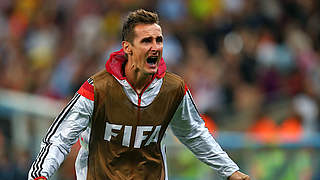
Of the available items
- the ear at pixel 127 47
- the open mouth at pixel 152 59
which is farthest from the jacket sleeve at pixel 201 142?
the ear at pixel 127 47

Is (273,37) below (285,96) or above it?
above

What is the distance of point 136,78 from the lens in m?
5.52

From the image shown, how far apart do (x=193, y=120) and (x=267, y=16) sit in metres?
6.99

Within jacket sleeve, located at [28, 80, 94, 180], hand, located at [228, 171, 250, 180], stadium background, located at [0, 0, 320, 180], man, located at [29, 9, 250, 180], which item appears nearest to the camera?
jacket sleeve, located at [28, 80, 94, 180]

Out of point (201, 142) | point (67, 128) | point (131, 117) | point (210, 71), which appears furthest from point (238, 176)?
point (210, 71)

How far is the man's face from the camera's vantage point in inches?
211

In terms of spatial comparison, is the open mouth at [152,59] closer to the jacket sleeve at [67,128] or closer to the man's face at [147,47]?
the man's face at [147,47]

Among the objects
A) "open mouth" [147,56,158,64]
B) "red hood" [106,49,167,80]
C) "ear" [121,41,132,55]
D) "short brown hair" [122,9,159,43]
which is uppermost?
"short brown hair" [122,9,159,43]

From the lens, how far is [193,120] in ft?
18.9

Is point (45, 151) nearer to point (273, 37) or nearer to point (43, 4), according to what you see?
point (273, 37)

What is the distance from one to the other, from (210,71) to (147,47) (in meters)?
6.34

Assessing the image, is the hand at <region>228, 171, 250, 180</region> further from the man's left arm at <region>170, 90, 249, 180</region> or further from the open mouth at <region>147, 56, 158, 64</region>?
the open mouth at <region>147, 56, 158, 64</region>

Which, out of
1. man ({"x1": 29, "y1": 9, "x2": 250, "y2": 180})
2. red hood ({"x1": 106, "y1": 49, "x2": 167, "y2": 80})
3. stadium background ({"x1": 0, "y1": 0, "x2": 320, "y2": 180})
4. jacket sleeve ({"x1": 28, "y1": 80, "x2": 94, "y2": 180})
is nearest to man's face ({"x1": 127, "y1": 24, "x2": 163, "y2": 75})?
man ({"x1": 29, "y1": 9, "x2": 250, "y2": 180})

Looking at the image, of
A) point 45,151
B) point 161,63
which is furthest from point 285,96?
point 45,151
